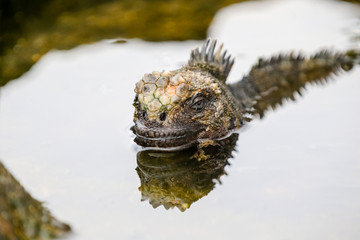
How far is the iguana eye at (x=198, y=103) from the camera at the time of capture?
6461mm

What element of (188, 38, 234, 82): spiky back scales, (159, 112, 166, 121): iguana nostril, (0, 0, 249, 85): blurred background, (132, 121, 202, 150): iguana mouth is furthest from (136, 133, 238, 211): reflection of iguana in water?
(0, 0, 249, 85): blurred background

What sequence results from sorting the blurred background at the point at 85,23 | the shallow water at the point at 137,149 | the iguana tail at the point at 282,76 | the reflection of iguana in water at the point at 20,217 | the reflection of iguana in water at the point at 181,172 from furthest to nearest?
1. the blurred background at the point at 85,23
2. the iguana tail at the point at 282,76
3. the reflection of iguana in water at the point at 181,172
4. the shallow water at the point at 137,149
5. the reflection of iguana in water at the point at 20,217

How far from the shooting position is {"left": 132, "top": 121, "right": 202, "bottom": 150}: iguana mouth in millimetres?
6457

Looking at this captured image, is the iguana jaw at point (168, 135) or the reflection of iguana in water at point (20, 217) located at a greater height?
the reflection of iguana in water at point (20, 217)

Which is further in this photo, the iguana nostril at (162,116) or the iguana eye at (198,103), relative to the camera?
the iguana eye at (198,103)

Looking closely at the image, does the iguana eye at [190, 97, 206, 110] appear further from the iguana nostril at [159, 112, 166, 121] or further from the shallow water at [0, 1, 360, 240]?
the shallow water at [0, 1, 360, 240]

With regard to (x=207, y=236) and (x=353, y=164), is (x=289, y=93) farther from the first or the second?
(x=207, y=236)

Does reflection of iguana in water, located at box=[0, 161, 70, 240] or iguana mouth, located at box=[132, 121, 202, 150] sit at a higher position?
reflection of iguana in water, located at box=[0, 161, 70, 240]

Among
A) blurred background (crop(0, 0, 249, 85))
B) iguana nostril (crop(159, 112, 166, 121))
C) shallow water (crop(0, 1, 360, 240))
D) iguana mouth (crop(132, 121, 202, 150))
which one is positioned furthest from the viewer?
blurred background (crop(0, 0, 249, 85))

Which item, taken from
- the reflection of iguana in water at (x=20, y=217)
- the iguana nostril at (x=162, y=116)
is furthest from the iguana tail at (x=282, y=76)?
the reflection of iguana in water at (x=20, y=217)

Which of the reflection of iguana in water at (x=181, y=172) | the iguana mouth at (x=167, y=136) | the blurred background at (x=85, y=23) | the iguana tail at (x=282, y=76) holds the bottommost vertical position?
the blurred background at (x=85, y=23)

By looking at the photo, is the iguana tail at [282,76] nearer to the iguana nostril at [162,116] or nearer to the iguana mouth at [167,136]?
the iguana mouth at [167,136]

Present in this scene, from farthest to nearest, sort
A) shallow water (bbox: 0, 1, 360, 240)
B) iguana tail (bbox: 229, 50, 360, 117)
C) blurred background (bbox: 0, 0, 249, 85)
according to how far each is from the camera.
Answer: blurred background (bbox: 0, 0, 249, 85), iguana tail (bbox: 229, 50, 360, 117), shallow water (bbox: 0, 1, 360, 240)

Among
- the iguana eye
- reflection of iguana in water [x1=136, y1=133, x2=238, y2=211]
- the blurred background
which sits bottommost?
the blurred background
